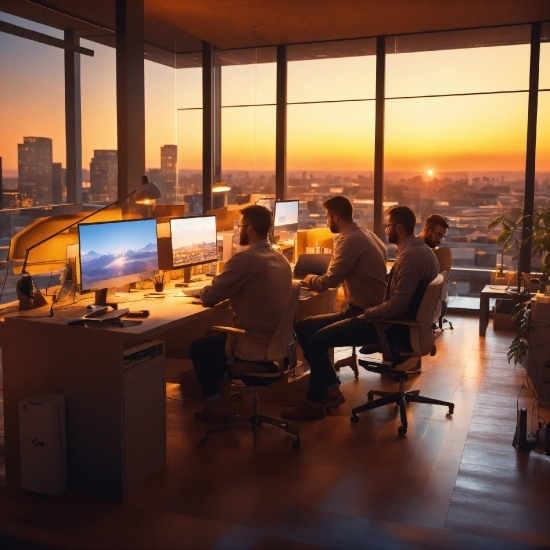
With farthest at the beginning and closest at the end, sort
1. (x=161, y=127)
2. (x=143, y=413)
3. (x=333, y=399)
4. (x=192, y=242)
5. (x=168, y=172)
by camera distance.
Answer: (x=168, y=172)
(x=161, y=127)
(x=192, y=242)
(x=333, y=399)
(x=143, y=413)

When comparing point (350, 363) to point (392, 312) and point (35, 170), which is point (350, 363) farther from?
point (35, 170)

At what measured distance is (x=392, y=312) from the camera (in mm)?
4402

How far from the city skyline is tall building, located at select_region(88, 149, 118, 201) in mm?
113

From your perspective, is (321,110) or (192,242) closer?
(192,242)

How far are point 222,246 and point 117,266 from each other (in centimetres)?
162

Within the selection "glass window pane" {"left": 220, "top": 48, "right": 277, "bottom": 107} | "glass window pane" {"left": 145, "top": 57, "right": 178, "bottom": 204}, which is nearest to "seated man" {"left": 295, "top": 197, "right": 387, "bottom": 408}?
"glass window pane" {"left": 145, "top": 57, "right": 178, "bottom": 204}

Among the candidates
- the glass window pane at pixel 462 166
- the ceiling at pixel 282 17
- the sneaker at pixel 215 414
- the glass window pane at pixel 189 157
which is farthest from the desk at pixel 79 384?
the glass window pane at pixel 189 157

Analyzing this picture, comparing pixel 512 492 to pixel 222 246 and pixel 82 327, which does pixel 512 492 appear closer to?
pixel 82 327

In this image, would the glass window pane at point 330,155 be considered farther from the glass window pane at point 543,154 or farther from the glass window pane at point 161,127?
the glass window pane at point 543,154

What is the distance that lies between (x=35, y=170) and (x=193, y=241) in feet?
9.13

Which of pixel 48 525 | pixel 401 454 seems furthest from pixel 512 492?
pixel 48 525

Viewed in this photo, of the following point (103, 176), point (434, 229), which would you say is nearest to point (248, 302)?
point (434, 229)

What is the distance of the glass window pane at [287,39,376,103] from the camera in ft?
28.0

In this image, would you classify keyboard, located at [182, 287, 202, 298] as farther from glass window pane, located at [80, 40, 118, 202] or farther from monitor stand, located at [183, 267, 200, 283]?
glass window pane, located at [80, 40, 118, 202]
